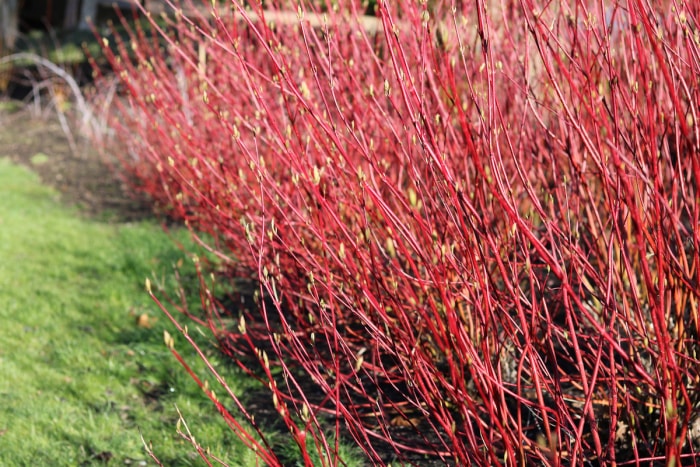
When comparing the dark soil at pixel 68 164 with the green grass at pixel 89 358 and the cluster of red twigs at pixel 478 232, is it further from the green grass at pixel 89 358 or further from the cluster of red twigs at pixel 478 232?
the cluster of red twigs at pixel 478 232

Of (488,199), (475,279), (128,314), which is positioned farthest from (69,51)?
(475,279)

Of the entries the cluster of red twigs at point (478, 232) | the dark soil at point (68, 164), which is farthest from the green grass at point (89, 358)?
the dark soil at point (68, 164)

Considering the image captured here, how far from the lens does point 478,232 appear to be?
6.06ft

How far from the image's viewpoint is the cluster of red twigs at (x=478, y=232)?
177 cm

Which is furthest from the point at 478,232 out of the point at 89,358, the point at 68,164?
the point at 68,164

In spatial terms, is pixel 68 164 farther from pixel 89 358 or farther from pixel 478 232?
pixel 478 232

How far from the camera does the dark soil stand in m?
6.98

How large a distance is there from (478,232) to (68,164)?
24.1 feet

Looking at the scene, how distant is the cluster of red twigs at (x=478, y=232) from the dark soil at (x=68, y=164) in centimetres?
260

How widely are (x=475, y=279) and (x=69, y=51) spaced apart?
11419 millimetres

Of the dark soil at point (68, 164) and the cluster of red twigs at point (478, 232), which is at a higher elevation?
the cluster of red twigs at point (478, 232)

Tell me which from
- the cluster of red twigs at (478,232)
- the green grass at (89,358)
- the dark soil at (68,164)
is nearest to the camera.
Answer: the cluster of red twigs at (478,232)

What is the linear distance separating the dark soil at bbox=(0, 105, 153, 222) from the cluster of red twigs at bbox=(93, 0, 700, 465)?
260 cm

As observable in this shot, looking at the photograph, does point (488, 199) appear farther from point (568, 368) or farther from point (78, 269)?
point (78, 269)
